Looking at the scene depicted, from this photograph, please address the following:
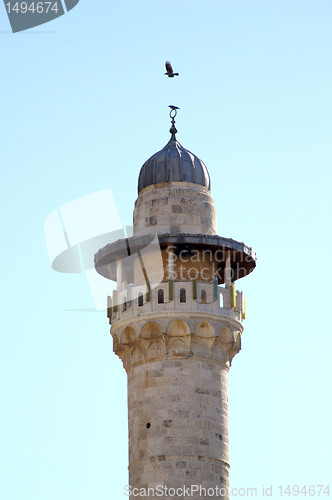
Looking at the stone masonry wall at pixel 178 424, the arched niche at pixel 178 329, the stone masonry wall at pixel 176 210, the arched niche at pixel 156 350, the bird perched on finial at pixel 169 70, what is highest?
the bird perched on finial at pixel 169 70

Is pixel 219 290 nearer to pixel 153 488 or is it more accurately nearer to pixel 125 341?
pixel 125 341

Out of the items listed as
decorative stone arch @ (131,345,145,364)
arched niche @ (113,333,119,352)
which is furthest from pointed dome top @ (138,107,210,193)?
decorative stone arch @ (131,345,145,364)

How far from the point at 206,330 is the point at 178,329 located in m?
1.03

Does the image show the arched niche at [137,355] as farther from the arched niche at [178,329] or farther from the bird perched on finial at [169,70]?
the bird perched on finial at [169,70]

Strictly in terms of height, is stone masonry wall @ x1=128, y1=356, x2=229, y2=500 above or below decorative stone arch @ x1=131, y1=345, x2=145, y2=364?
below

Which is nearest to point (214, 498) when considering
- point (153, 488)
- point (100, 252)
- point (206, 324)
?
point (153, 488)

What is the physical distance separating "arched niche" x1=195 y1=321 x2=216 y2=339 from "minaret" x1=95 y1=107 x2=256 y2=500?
0.12 feet

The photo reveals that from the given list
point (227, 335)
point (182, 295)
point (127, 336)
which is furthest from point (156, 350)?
point (227, 335)

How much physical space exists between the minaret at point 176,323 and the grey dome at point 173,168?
0.04 meters

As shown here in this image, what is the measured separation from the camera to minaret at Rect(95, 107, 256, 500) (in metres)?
52.3

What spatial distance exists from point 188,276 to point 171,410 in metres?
5.47

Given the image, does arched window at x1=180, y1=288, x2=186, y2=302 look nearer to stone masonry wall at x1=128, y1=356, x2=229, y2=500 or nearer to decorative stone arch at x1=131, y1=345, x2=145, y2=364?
stone masonry wall at x1=128, y1=356, x2=229, y2=500

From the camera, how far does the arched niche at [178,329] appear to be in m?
53.8

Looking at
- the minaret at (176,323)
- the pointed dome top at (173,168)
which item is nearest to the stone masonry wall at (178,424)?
the minaret at (176,323)
